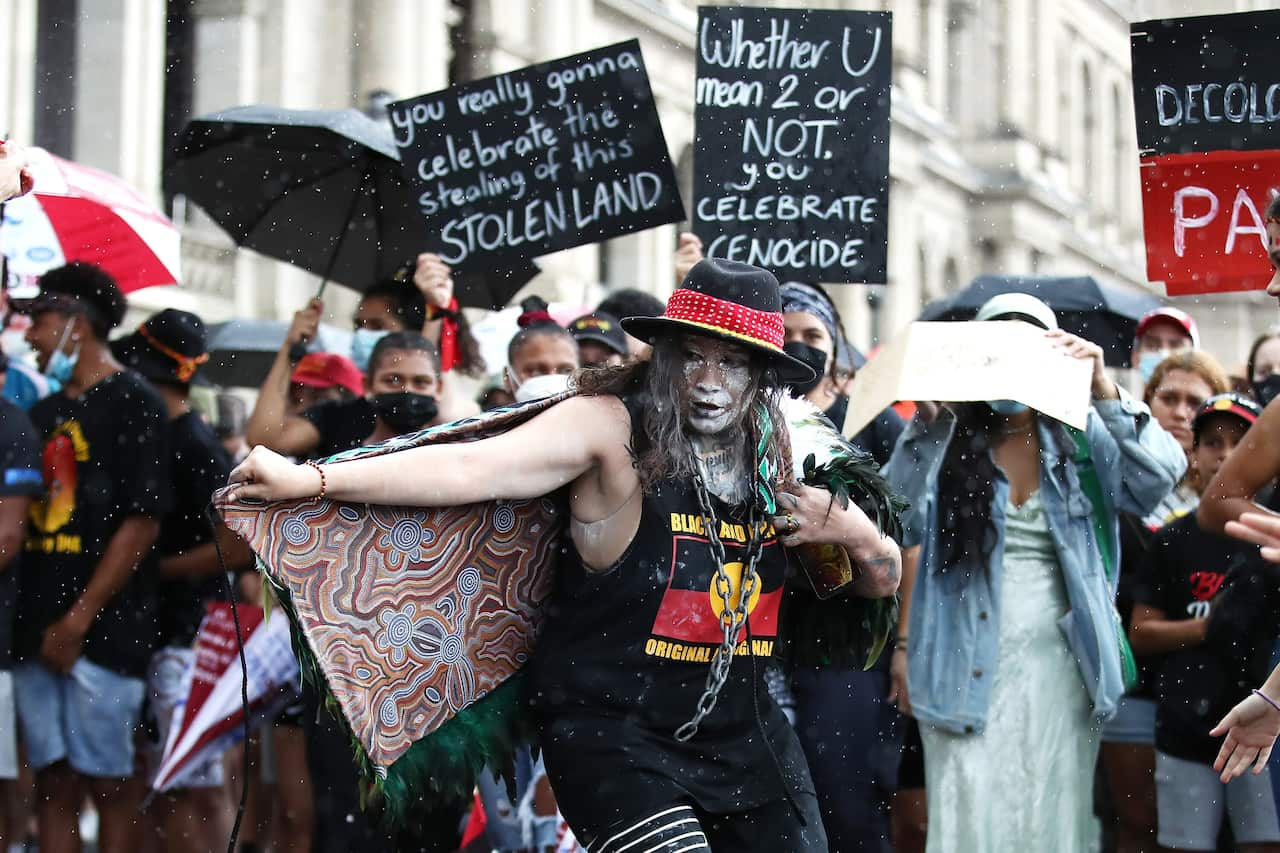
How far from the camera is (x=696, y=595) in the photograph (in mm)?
4266

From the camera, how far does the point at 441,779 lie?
441 centimetres

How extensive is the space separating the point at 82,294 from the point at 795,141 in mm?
2692

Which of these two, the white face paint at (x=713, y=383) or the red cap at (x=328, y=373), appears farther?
the red cap at (x=328, y=373)

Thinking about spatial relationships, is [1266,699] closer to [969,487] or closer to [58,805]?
[969,487]

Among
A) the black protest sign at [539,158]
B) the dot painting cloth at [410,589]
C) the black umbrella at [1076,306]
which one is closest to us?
the dot painting cloth at [410,589]

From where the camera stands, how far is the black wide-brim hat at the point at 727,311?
4285mm

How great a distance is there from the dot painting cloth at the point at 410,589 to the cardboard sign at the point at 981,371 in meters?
1.54

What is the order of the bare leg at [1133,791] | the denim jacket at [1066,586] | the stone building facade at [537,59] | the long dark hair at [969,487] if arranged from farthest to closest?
the stone building facade at [537,59] < the bare leg at [1133,791] < the long dark hair at [969,487] < the denim jacket at [1066,586]

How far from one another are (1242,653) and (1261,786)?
49 centimetres

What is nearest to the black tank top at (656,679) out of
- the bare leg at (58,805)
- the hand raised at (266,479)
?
the hand raised at (266,479)

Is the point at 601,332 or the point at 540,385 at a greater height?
the point at 601,332

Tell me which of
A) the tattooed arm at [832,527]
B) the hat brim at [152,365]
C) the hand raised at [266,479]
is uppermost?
the hat brim at [152,365]

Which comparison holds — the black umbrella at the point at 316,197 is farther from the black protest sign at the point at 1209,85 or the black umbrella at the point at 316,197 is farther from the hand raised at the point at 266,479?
the hand raised at the point at 266,479

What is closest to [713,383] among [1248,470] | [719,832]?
[719,832]
